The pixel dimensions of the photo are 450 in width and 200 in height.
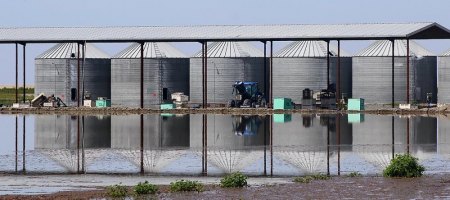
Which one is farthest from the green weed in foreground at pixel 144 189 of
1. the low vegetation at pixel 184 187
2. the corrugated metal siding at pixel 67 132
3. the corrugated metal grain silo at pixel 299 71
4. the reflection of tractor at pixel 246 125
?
the corrugated metal grain silo at pixel 299 71

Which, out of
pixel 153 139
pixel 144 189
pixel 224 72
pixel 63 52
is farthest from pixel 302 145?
pixel 63 52

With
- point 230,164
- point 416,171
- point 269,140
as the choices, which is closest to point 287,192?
point 416,171

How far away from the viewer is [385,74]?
8250cm

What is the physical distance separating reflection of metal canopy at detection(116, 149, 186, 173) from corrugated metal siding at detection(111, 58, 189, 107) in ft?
153

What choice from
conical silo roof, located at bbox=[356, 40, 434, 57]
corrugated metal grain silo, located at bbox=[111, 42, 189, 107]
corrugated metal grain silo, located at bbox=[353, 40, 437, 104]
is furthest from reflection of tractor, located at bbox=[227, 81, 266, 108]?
conical silo roof, located at bbox=[356, 40, 434, 57]

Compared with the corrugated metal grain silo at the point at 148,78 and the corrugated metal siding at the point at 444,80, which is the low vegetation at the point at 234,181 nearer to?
the corrugated metal grain silo at the point at 148,78

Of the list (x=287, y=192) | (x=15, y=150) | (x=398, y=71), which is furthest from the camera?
(x=398, y=71)

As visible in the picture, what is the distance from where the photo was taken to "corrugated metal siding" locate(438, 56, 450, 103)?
83.6 metres

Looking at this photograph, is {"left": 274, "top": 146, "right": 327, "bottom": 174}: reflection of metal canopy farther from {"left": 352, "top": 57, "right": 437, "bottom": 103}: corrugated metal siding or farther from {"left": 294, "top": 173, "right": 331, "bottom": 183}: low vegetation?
{"left": 352, "top": 57, "right": 437, "bottom": 103}: corrugated metal siding

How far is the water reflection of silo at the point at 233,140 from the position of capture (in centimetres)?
3366

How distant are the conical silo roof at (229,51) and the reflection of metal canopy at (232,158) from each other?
155 feet

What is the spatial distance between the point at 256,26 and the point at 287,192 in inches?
2127

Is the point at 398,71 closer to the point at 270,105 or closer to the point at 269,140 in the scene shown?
the point at 270,105

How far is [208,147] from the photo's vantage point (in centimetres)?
4009
